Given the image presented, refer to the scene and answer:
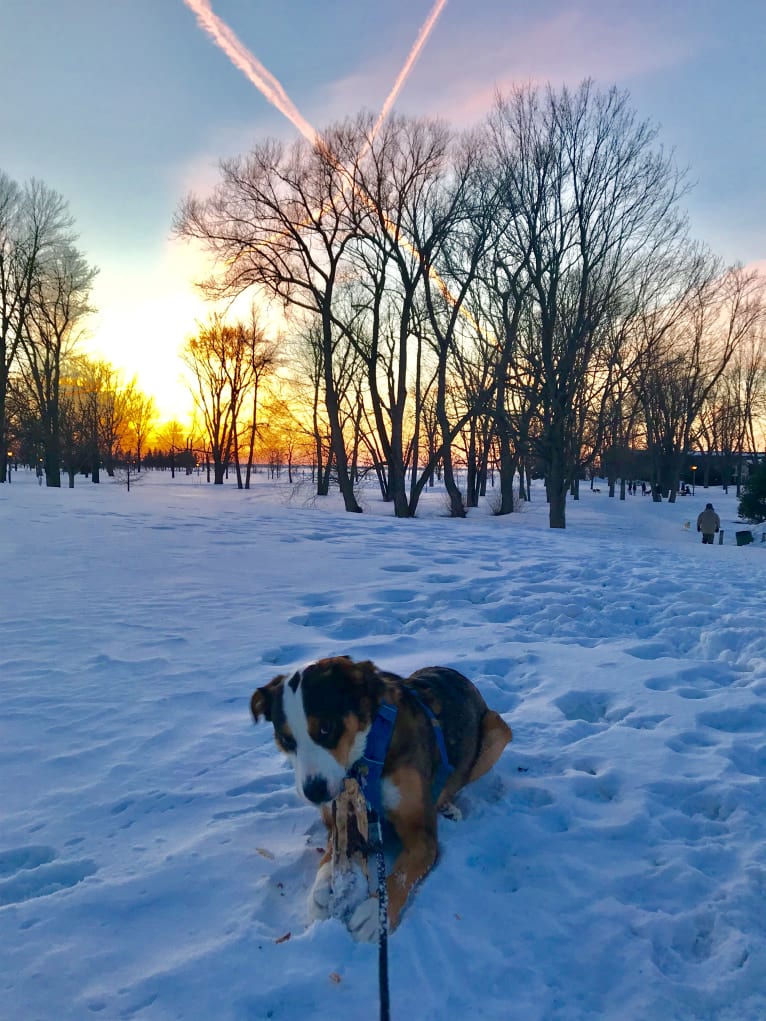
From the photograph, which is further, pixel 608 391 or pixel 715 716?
pixel 608 391

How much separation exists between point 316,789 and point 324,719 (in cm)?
24

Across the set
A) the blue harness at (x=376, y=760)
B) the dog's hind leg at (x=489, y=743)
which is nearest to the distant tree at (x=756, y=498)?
the dog's hind leg at (x=489, y=743)

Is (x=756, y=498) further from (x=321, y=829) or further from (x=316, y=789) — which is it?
(x=316, y=789)

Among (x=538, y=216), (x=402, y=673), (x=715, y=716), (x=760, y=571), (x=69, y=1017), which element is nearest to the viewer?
(x=69, y=1017)

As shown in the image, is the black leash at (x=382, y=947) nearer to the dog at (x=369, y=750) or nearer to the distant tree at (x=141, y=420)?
the dog at (x=369, y=750)

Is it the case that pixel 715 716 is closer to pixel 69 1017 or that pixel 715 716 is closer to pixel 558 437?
pixel 69 1017

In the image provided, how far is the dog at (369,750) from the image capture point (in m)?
2.17

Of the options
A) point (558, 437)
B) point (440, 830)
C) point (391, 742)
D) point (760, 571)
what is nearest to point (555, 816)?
point (440, 830)

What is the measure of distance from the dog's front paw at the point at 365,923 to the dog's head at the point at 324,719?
1.46 feet

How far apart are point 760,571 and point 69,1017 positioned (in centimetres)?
1143

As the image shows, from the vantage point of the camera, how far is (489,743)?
10.2 feet

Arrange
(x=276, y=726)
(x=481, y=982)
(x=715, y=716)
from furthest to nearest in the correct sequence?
(x=715, y=716) → (x=276, y=726) → (x=481, y=982)

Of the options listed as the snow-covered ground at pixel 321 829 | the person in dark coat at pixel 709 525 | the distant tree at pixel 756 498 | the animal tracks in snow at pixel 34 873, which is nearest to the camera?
the snow-covered ground at pixel 321 829

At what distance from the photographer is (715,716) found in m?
4.03
